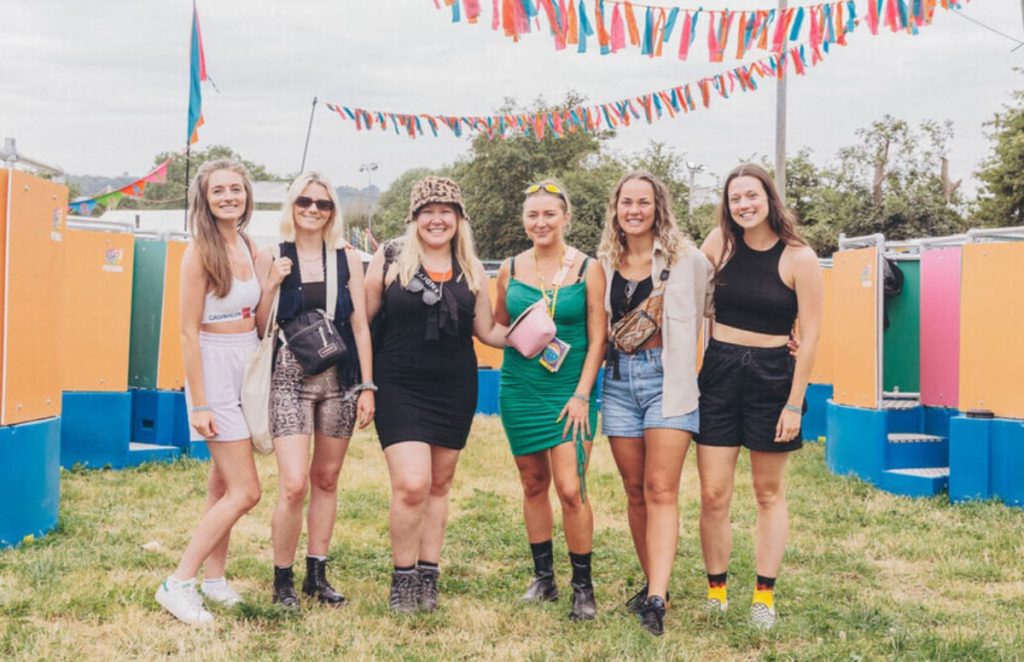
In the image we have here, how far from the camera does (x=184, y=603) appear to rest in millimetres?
4055

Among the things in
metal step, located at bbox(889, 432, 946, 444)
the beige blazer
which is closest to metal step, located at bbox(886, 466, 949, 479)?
metal step, located at bbox(889, 432, 946, 444)

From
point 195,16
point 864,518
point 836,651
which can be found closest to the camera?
point 836,651

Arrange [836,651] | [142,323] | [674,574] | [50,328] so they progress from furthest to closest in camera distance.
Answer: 1. [142,323]
2. [50,328]
3. [674,574]
4. [836,651]

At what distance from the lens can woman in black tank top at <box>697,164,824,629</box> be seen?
3996mm

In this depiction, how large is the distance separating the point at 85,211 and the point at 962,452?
53.2ft

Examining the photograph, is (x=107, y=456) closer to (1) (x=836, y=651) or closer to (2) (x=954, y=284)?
(1) (x=836, y=651)

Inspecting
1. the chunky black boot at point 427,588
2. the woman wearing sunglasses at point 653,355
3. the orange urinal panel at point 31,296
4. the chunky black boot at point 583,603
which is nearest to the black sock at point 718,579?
the woman wearing sunglasses at point 653,355

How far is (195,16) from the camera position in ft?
52.1

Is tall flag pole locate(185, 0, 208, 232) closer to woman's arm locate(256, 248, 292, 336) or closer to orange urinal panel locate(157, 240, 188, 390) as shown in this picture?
orange urinal panel locate(157, 240, 188, 390)

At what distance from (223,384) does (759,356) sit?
2.21 meters

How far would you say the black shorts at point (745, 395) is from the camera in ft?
13.2

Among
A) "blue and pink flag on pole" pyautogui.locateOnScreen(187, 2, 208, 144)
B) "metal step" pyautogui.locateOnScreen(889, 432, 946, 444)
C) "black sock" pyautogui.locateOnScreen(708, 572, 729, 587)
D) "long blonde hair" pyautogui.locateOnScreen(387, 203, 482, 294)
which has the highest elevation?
"blue and pink flag on pole" pyautogui.locateOnScreen(187, 2, 208, 144)

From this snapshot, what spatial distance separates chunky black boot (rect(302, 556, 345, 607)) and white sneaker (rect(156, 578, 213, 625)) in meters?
0.51

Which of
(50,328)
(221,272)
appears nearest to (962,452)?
(221,272)
